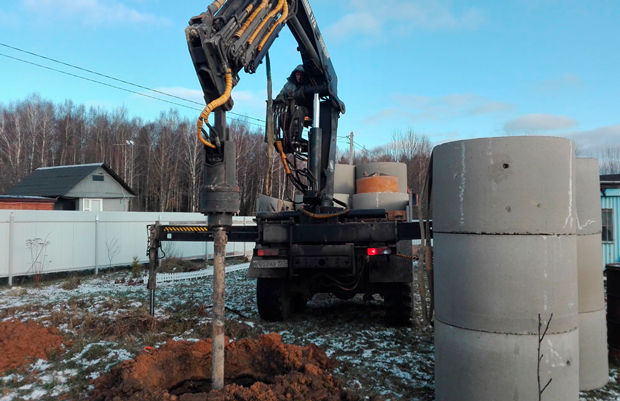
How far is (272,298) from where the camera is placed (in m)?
6.57

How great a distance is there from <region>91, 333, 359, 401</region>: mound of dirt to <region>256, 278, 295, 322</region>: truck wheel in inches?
66.7

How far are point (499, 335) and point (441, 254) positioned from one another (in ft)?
2.48

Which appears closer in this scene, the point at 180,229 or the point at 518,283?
the point at 518,283

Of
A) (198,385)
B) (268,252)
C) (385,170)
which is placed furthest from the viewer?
(385,170)

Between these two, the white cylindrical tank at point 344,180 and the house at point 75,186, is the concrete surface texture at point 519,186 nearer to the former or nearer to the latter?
the white cylindrical tank at point 344,180

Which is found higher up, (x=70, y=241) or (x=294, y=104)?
(x=294, y=104)

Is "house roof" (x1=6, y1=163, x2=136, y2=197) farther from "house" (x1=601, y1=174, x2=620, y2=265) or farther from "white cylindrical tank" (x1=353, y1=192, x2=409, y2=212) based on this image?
"house" (x1=601, y1=174, x2=620, y2=265)

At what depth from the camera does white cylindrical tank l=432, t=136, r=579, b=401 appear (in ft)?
10.3

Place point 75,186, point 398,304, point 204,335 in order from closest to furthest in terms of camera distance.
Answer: point 204,335, point 398,304, point 75,186

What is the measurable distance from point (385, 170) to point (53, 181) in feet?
79.9

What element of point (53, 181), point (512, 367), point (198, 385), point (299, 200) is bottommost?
point (198, 385)

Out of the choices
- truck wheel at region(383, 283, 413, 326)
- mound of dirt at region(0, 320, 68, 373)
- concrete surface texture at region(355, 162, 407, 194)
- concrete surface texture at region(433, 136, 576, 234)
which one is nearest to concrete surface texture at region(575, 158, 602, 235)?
concrete surface texture at region(433, 136, 576, 234)

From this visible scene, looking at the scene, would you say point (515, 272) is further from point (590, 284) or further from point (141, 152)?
point (141, 152)

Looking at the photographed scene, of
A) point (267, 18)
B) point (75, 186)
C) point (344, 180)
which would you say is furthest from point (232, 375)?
point (75, 186)
